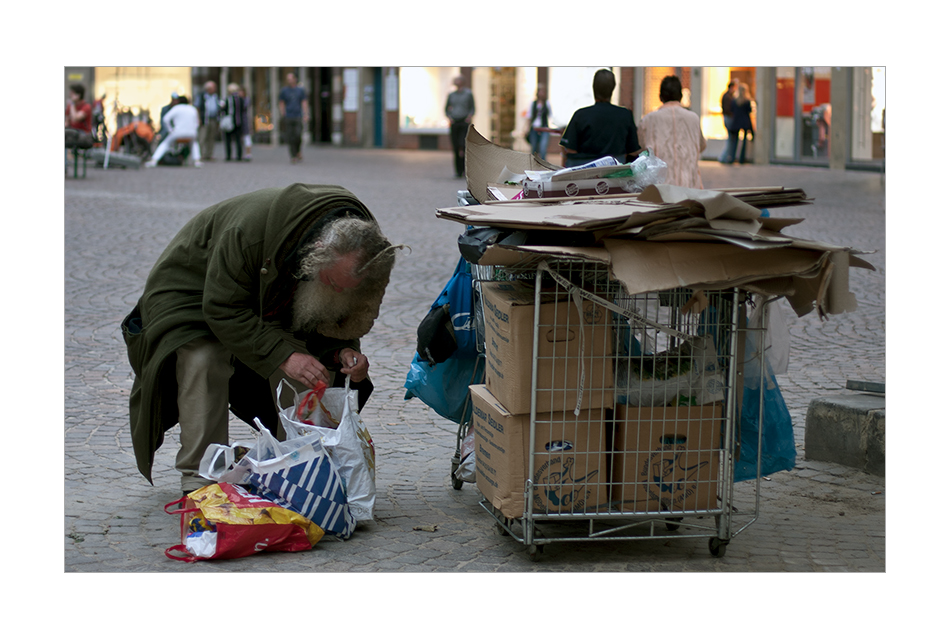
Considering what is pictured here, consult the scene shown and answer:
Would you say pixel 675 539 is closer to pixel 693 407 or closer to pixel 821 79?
pixel 693 407

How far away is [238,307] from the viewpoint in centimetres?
374

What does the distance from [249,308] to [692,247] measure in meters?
1.58

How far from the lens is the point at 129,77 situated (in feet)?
80.0

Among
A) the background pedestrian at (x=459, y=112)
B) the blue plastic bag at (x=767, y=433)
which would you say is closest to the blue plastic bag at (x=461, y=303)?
the blue plastic bag at (x=767, y=433)

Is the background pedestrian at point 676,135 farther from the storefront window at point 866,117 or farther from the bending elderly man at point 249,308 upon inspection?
the storefront window at point 866,117

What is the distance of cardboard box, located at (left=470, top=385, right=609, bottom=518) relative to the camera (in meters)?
3.41

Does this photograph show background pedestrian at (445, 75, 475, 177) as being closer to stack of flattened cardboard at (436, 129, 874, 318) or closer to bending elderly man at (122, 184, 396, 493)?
bending elderly man at (122, 184, 396, 493)

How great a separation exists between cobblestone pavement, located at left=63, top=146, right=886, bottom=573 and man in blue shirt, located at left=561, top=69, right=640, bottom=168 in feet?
5.39

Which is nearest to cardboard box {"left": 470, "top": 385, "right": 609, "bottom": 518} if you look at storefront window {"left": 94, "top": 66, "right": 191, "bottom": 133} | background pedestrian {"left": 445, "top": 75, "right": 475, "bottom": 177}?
background pedestrian {"left": 445, "top": 75, "right": 475, "bottom": 177}

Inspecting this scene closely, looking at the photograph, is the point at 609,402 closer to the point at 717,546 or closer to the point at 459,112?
the point at 717,546

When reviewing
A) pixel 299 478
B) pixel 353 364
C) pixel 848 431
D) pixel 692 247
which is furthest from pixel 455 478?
pixel 848 431

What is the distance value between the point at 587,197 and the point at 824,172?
18.9 metres

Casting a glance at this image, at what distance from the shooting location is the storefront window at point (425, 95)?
29.7 metres

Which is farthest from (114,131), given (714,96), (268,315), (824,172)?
(268,315)
